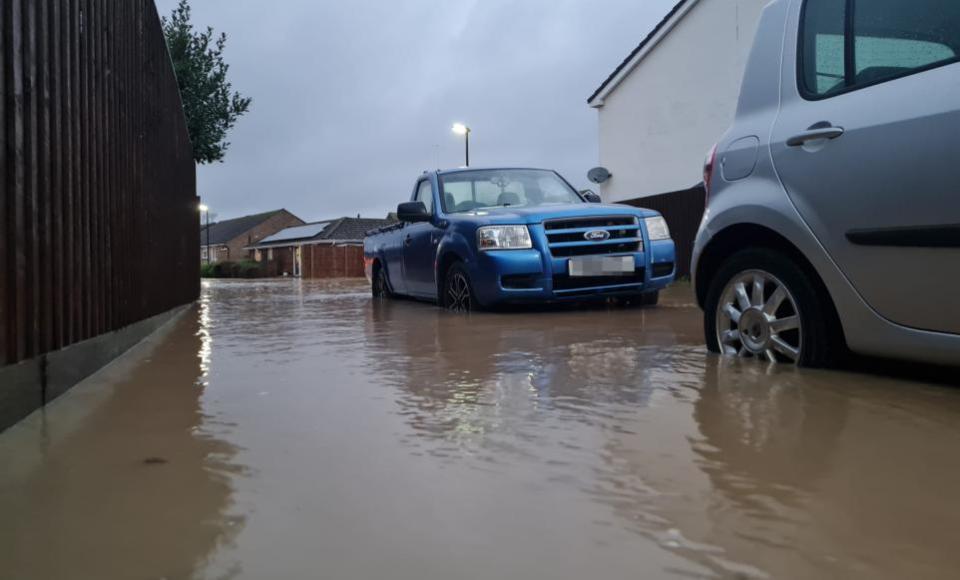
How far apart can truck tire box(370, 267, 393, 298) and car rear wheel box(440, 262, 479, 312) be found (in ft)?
8.85

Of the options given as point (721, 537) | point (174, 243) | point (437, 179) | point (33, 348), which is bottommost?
point (721, 537)

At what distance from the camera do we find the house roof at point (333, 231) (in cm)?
5703

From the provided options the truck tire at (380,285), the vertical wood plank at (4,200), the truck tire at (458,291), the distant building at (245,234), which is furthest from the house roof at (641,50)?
the distant building at (245,234)

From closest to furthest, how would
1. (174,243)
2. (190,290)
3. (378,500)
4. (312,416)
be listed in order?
(378,500) < (312,416) < (174,243) < (190,290)

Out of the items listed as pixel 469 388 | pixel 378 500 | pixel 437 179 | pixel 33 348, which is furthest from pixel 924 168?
pixel 437 179

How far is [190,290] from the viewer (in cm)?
1167

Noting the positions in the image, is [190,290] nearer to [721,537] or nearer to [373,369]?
[373,369]

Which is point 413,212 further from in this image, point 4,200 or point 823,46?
point 4,200

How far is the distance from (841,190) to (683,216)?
44.7 ft

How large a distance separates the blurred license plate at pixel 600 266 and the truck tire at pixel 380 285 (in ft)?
13.4

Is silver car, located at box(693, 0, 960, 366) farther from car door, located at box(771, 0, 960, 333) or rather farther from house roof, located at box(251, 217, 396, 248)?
house roof, located at box(251, 217, 396, 248)

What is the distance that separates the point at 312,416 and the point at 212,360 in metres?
1.92

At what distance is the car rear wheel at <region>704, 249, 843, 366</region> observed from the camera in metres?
3.53

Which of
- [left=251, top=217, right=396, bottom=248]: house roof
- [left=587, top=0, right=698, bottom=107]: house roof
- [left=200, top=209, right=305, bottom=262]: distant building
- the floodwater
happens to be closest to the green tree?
[left=587, top=0, right=698, bottom=107]: house roof
